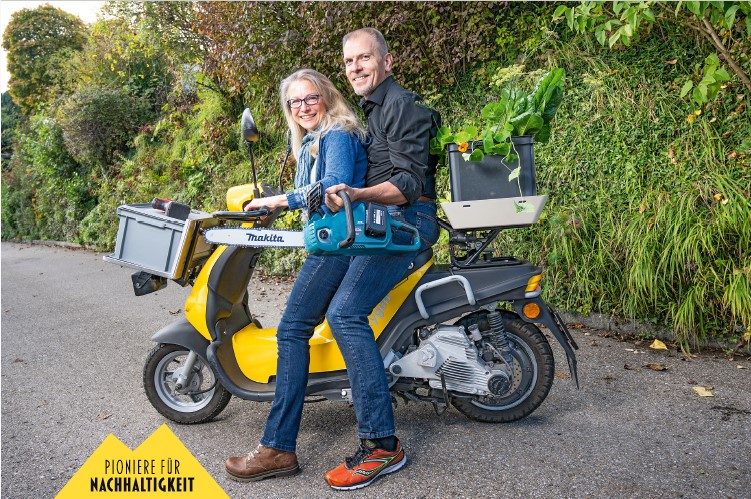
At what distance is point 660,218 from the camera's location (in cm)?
505

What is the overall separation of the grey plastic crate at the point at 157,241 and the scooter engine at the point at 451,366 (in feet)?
3.80

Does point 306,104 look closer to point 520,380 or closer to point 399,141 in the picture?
point 399,141

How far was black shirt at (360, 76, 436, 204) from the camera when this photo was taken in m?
3.09

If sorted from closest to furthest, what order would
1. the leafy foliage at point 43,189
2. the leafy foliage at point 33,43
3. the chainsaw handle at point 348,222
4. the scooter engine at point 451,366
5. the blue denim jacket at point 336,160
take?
the chainsaw handle at point 348,222 → the blue denim jacket at point 336,160 → the scooter engine at point 451,366 → the leafy foliage at point 43,189 → the leafy foliage at point 33,43

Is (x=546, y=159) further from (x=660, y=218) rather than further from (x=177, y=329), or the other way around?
(x=177, y=329)

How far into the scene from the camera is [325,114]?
3.23 meters

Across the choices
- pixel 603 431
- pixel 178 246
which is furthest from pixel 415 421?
pixel 178 246

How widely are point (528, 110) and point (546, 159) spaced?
8.85ft

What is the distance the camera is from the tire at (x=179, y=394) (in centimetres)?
376

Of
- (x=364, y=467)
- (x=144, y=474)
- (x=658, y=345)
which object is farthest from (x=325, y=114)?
(x=658, y=345)

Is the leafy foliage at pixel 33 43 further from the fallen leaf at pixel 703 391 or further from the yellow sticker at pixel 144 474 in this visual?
the fallen leaf at pixel 703 391

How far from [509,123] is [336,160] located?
88 centimetres

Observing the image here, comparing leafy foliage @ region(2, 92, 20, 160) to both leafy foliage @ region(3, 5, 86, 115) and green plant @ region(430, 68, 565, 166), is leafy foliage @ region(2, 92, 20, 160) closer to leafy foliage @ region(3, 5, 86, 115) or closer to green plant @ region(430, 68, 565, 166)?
leafy foliage @ region(3, 5, 86, 115)

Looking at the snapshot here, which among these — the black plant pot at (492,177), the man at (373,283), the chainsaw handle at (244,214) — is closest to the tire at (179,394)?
the man at (373,283)
